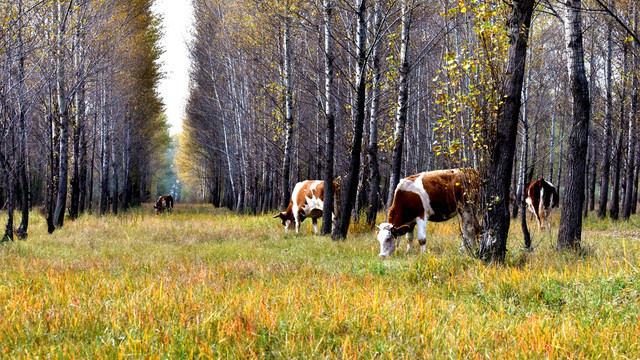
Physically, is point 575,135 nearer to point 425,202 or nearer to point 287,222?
point 425,202

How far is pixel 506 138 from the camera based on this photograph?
5316 mm

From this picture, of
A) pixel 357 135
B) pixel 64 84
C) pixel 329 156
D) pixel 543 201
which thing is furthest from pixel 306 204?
pixel 64 84

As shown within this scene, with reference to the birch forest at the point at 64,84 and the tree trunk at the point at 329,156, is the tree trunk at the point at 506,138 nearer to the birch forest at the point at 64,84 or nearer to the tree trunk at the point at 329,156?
the tree trunk at the point at 329,156

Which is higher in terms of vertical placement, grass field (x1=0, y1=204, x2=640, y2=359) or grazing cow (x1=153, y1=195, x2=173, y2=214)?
grass field (x1=0, y1=204, x2=640, y2=359)

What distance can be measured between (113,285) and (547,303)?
436cm

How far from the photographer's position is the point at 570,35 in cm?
605

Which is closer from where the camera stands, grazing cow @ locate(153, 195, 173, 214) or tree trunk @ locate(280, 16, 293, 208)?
tree trunk @ locate(280, 16, 293, 208)

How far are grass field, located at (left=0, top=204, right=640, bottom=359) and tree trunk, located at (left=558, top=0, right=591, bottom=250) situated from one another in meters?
0.46

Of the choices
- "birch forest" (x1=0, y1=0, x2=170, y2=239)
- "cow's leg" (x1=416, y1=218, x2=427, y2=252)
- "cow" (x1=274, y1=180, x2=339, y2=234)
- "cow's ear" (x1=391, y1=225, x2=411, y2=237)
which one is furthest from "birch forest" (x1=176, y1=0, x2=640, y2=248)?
"birch forest" (x1=0, y1=0, x2=170, y2=239)

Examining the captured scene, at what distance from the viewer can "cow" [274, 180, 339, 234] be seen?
1089 centimetres

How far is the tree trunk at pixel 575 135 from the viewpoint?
6059 mm

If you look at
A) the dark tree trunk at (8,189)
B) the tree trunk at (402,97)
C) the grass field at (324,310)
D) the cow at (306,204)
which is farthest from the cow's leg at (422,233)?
the dark tree trunk at (8,189)

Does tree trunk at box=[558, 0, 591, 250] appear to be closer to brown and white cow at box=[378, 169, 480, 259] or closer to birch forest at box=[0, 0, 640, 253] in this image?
birch forest at box=[0, 0, 640, 253]

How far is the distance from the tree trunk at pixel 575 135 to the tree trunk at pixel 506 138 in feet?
4.05
